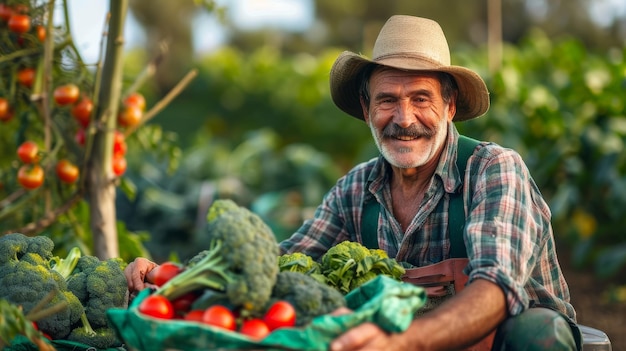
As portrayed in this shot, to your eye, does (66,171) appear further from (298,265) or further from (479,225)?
(479,225)

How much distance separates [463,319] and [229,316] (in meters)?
0.76

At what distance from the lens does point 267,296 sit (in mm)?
2662

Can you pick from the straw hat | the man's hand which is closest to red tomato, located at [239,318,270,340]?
the man's hand

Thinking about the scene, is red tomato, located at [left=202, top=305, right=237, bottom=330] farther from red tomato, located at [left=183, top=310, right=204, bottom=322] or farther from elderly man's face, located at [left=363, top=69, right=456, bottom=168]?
elderly man's face, located at [left=363, top=69, right=456, bottom=168]

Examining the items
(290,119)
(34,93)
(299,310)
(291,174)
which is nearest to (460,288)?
(299,310)

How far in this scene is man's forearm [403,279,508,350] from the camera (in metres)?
2.74

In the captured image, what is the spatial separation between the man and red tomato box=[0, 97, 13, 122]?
2.30 m

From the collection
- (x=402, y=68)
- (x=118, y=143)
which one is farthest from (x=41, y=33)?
(x=402, y=68)

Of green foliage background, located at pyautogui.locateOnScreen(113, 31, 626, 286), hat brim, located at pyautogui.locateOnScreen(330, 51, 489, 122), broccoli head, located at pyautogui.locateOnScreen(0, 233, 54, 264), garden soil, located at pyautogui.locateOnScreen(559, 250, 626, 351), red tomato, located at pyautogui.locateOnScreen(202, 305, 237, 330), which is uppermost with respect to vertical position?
hat brim, located at pyautogui.locateOnScreen(330, 51, 489, 122)

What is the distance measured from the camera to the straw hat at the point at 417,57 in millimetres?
3625

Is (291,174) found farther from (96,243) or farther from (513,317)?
(513,317)

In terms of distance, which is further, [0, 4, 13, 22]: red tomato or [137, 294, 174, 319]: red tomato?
[0, 4, 13, 22]: red tomato

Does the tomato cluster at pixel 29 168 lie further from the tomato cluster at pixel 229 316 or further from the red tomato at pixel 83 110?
the tomato cluster at pixel 229 316

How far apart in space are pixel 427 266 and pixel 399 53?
0.91 metres
